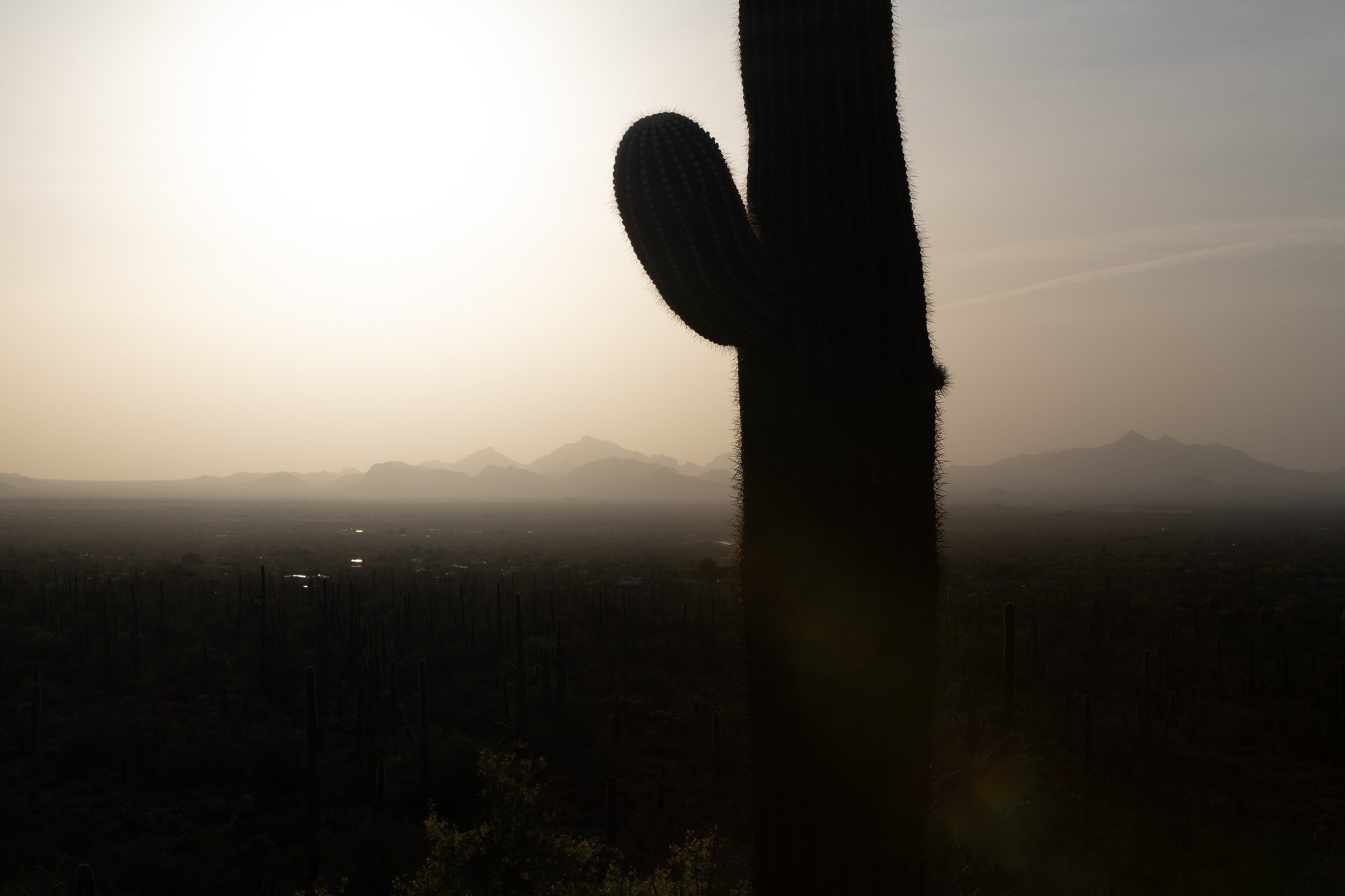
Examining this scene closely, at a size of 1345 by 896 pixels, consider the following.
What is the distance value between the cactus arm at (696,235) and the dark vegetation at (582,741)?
1.32 meters

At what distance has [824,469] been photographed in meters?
3.62

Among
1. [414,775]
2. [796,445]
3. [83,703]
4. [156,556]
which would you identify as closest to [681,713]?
[414,775]

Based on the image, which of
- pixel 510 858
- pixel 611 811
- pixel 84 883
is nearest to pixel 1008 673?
pixel 611 811

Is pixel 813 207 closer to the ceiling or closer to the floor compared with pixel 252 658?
closer to the ceiling

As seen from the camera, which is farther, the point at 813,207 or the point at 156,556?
the point at 156,556

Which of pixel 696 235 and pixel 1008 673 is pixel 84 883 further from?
pixel 1008 673

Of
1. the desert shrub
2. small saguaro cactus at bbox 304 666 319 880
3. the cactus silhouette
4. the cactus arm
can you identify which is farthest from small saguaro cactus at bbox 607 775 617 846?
the cactus arm

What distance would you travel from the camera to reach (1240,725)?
18.9 m

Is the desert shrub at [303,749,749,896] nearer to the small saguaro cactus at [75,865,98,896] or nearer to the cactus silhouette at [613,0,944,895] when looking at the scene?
the small saguaro cactus at [75,865,98,896]

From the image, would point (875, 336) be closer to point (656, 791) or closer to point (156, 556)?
point (656, 791)

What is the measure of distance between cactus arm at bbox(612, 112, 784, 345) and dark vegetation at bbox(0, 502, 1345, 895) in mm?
1316

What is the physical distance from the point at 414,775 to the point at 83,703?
32.8 feet

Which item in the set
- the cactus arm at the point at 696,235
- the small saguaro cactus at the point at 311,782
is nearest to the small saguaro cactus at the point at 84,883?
the small saguaro cactus at the point at 311,782

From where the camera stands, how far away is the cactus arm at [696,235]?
3512mm
